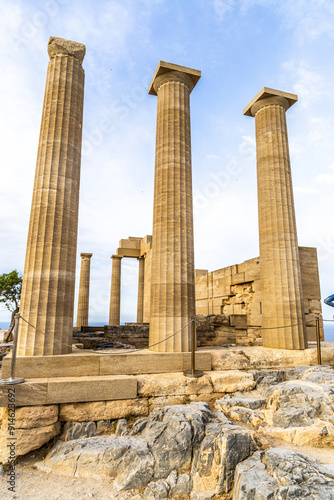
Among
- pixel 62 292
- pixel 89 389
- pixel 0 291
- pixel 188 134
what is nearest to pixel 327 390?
pixel 89 389

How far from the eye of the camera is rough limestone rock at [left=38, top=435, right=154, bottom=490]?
6.02 m

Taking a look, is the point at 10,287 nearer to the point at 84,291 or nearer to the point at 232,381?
the point at 84,291


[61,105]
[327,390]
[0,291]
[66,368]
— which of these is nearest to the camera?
[327,390]

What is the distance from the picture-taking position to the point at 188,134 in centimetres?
1190

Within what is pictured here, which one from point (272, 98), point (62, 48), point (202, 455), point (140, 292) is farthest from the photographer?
point (140, 292)

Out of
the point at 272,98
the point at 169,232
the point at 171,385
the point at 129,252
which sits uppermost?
the point at 272,98

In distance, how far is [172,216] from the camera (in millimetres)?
10852

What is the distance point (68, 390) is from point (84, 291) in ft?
78.3

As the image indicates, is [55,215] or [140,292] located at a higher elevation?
[55,215]

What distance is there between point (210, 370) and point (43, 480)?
5.14 metres

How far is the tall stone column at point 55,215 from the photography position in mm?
8898

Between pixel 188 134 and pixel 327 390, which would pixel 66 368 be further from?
pixel 188 134

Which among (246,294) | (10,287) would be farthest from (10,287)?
(246,294)

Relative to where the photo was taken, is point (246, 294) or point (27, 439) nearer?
point (27, 439)
